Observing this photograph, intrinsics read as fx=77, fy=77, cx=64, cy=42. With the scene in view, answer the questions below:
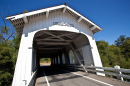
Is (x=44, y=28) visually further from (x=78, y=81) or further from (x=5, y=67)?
(x=5, y=67)

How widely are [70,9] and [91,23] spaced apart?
9.45 ft

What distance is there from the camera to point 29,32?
22.5ft

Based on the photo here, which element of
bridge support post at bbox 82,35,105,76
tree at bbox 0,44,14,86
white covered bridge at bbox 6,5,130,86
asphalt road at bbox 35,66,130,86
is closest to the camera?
asphalt road at bbox 35,66,130,86

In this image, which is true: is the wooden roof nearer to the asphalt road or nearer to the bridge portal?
the bridge portal

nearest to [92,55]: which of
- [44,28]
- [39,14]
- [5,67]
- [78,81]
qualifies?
[78,81]

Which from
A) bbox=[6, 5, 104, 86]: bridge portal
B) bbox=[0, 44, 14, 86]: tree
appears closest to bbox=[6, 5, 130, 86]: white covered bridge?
bbox=[6, 5, 104, 86]: bridge portal

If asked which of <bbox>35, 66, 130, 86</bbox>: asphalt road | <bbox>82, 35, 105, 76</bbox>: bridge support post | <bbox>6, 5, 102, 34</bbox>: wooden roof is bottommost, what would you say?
<bbox>35, 66, 130, 86</bbox>: asphalt road

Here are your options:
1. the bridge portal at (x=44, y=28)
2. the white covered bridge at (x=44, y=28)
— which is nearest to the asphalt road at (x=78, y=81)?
the white covered bridge at (x=44, y=28)

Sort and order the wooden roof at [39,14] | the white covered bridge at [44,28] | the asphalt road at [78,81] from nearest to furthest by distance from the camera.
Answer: the asphalt road at [78,81]
the white covered bridge at [44,28]
the wooden roof at [39,14]

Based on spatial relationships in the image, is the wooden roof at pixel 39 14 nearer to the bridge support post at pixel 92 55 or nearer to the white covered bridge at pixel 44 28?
the white covered bridge at pixel 44 28

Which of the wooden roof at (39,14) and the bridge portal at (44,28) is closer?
the bridge portal at (44,28)

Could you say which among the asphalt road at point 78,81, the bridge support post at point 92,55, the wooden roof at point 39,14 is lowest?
the asphalt road at point 78,81

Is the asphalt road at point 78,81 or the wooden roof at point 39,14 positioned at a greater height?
the wooden roof at point 39,14

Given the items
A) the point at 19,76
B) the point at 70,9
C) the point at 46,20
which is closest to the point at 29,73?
the point at 19,76
